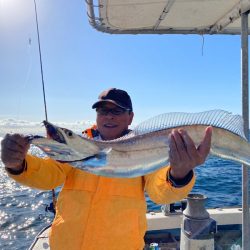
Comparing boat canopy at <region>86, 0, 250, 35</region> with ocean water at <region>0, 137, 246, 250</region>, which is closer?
boat canopy at <region>86, 0, 250, 35</region>

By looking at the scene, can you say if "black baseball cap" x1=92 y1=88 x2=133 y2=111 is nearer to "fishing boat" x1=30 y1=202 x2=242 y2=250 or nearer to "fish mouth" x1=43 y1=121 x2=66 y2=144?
"fish mouth" x1=43 y1=121 x2=66 y2=144

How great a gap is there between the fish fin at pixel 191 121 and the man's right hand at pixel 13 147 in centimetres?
99

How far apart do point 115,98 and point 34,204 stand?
17.7 meters

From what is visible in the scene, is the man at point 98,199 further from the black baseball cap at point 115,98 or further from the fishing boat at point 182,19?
the fishing boat at point 182,19

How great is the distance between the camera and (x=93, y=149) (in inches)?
108

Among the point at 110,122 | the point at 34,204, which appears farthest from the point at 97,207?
the point at 34,204

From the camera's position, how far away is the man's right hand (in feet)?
9.13

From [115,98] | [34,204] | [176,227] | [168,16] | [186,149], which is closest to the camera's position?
→ [186,149]

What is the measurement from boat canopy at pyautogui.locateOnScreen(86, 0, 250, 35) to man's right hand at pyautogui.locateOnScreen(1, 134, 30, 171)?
2509mm

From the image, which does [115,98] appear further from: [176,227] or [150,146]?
[176,227]

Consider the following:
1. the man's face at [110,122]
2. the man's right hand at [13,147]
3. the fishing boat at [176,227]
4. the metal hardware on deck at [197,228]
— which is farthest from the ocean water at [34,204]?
the man's right hand at [13,147]

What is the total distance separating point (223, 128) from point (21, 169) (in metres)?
1.94

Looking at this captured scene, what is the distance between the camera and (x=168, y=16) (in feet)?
17.1

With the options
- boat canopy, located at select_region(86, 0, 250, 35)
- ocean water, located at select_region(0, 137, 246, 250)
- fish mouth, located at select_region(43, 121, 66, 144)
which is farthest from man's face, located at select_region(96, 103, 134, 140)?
ocean water, located at select_region(0, 137, 246, 250)
